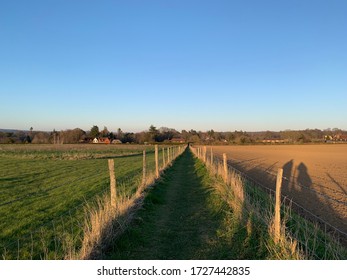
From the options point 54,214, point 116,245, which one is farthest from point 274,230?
point 54,214

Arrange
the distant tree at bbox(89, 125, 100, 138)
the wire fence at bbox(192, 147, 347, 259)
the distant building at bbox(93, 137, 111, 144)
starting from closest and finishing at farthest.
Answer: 1. the wire fence at bbox(192, 147, 347, 259)
2. the distant building at bbox(93, 137, 111, 144)
3. the distant tree at bbox(89, 125, 100, 138)

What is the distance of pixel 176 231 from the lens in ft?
26.9

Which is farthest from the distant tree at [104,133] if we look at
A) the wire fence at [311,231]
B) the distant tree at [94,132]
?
the wire fence at [311,231]

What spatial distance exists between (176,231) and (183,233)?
251 millimetres

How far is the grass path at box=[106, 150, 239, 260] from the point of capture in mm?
6520

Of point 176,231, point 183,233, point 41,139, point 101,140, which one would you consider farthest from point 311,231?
point 41,139

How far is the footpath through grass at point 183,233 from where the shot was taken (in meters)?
6.44

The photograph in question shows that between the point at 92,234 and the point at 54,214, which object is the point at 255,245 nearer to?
the point at 92,234

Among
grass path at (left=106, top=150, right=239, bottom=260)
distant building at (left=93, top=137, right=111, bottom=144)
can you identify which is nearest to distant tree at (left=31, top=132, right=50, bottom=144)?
distant building at (left=93, top=137, right=111, bottom=144)

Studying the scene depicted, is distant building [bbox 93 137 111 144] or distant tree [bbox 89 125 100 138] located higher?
distant tree [bbox 89 125 100 138]

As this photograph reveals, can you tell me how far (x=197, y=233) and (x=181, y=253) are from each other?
59.3 inches

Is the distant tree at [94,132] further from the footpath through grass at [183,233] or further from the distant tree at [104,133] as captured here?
the footpath through grass at [183,233]

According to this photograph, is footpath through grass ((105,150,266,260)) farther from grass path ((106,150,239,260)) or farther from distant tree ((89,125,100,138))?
distant tree ((89,125,100,138))

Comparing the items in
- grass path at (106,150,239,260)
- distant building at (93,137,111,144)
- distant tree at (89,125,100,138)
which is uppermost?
distant tree at (89,125,100,138)
